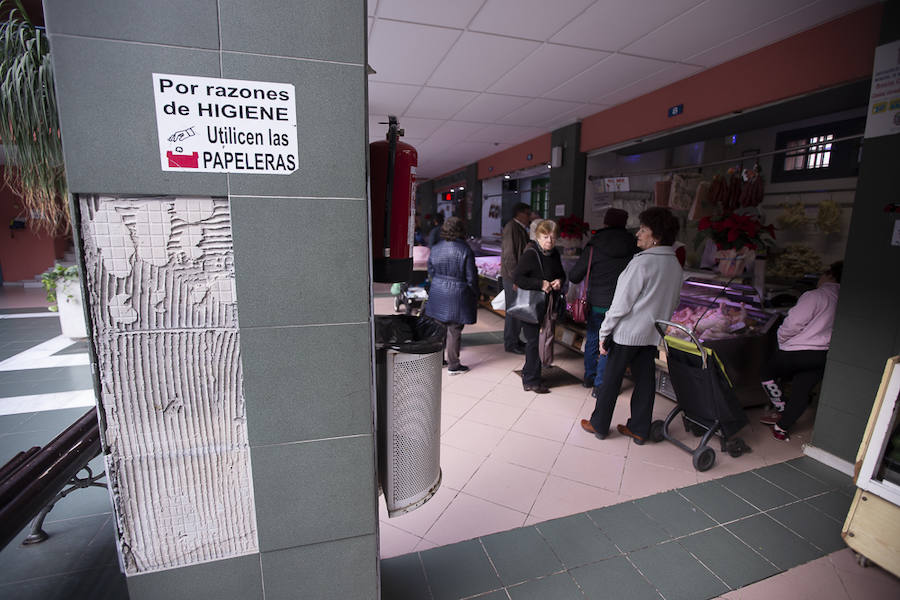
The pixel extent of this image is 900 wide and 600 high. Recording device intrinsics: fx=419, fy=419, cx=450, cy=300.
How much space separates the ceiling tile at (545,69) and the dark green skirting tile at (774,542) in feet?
12.2

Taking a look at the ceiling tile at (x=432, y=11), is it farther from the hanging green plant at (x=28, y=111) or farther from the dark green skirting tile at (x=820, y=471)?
the dark green skirting tile at (x=820, y=471)

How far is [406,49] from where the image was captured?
3752 millimetres

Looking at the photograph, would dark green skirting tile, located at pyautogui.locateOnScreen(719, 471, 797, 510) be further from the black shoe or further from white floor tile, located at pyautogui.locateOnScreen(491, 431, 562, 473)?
the black shoe

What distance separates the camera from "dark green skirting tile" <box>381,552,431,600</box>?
1.85 meters

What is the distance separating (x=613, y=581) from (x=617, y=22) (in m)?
3.64

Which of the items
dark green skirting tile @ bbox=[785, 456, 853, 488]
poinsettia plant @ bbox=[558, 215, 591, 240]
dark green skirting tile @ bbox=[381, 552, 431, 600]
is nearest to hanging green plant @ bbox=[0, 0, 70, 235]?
dark green skirting tile @ bbox=[381, 552, 431, 600]

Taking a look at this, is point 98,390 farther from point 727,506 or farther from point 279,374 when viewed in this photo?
point 727,506

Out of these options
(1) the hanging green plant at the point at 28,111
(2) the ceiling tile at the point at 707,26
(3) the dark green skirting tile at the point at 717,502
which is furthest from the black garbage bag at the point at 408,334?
(2) the ceiling tile at the point at 707,26

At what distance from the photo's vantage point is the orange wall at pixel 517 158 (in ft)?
23.5

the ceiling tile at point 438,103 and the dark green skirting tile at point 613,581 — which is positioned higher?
the ceiling tile at point 438,103

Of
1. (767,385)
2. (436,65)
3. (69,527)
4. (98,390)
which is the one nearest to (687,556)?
(767,385)

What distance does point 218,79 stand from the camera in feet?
3.53

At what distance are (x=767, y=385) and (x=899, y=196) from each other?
1.63m

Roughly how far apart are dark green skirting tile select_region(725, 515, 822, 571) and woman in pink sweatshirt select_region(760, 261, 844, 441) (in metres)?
1.24
